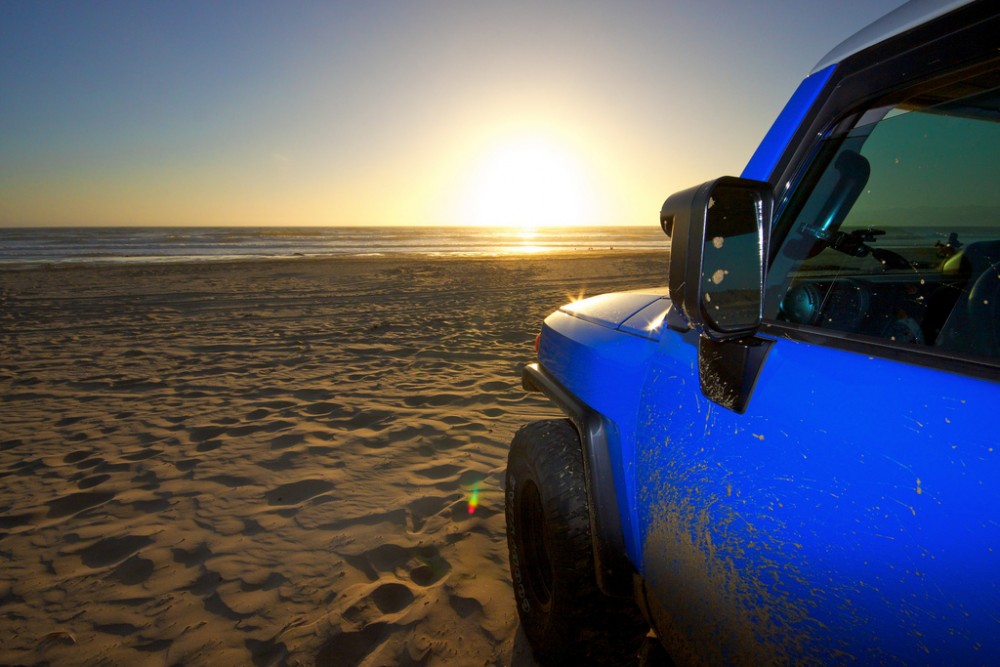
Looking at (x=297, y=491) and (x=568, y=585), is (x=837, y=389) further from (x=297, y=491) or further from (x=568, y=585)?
(x=297, y=491)

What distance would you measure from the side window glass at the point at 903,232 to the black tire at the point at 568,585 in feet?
3.03

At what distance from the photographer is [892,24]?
972 mm

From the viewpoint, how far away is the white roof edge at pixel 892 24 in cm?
88

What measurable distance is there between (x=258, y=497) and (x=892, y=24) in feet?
11.8

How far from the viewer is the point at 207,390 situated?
516cm

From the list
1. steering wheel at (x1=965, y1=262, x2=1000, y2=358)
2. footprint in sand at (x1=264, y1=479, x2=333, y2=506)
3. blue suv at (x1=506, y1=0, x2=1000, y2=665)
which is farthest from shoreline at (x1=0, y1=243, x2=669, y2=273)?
steering wheel at (x1=965, y1=262, x2=1000, y2=358)

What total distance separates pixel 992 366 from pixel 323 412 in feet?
14.8

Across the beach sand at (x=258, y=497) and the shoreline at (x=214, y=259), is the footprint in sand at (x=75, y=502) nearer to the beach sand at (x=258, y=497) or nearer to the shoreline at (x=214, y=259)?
the beach sand at (x=258, y=497)

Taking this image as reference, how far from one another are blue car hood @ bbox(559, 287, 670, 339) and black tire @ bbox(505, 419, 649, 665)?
0.45 metres

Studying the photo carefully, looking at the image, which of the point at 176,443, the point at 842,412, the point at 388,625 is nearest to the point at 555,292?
the point at 176,443

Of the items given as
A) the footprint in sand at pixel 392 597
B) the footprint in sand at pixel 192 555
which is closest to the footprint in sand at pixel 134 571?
the footprint in sand at pixel 192 555

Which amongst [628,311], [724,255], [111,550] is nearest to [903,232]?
[724,255]

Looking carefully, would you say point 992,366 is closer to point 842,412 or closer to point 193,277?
point 842,412

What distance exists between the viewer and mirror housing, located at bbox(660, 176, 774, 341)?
92 centimetres
